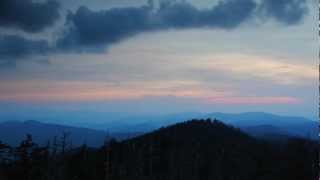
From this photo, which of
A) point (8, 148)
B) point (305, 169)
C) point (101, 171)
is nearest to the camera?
point (8, 148)

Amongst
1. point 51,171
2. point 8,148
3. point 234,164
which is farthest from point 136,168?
point 8,148

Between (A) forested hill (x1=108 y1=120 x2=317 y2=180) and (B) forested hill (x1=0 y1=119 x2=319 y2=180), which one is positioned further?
(A) forested hill (x1=108 y1=120 x2=317 y2=180)

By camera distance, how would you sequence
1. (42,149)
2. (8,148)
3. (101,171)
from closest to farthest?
(8,148) < (42,149) < (101,171)

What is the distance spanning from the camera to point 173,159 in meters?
143

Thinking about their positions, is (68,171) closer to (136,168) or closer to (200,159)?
(136,168)

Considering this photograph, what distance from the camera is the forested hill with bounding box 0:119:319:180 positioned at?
96750 millimetres

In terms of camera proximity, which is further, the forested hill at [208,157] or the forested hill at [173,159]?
the forested hill at [208,157]

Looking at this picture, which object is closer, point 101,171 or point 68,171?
point 68,171

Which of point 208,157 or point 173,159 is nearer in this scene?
point 173,159

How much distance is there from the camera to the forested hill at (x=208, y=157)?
119062 mm

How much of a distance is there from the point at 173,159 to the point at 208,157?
8.93 metres

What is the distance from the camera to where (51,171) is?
99.1 m

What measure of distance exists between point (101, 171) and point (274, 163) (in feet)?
121

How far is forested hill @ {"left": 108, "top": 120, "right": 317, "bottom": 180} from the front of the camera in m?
119
